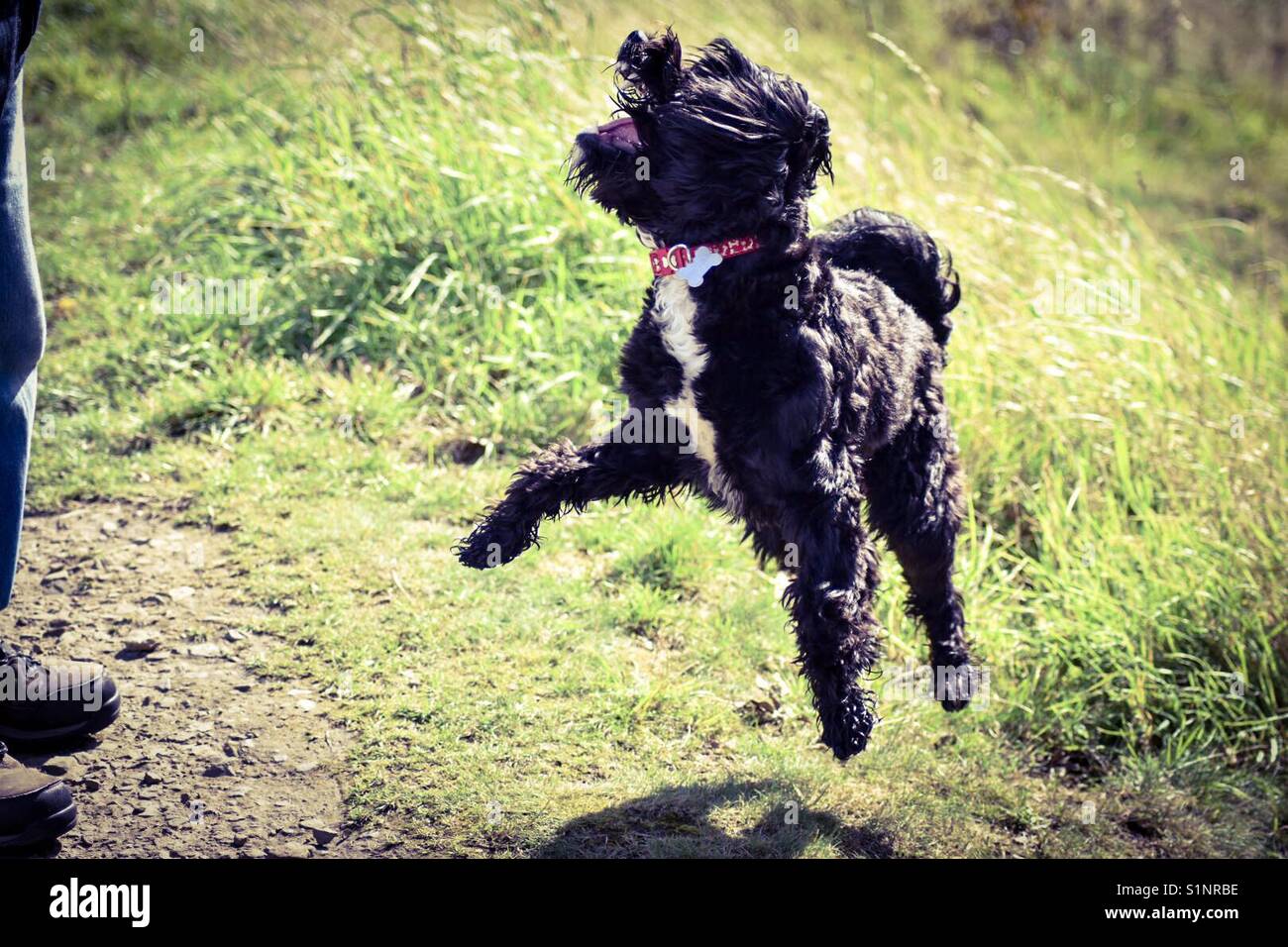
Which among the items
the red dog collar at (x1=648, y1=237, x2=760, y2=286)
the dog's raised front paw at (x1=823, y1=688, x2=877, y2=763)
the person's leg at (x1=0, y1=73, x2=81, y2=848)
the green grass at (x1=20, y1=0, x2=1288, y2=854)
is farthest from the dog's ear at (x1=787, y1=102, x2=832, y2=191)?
the person's leg at (x1=0, y1=73, x2=81, y2=848)

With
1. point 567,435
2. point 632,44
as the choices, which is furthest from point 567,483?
point 567,435

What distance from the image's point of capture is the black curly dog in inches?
115

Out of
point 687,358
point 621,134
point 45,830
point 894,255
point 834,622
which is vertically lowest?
point 45,830

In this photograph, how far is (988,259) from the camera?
19.4 feet

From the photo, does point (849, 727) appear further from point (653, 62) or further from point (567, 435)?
point (567, 435)

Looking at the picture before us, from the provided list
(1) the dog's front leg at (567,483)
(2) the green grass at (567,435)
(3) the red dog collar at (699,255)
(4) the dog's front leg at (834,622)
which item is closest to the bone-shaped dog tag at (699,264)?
(3) the red dog collar at (699,255)

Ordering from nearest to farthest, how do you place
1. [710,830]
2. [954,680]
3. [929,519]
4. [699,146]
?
[699,146], [710,830], [929,519], [954,680]

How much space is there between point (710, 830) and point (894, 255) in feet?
5.95

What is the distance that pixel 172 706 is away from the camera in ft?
11.1

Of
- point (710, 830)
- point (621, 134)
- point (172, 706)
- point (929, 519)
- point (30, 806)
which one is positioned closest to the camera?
point (30, 806)

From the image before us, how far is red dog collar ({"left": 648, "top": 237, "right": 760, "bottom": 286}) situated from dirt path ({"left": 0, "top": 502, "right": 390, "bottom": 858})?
1614 mm
